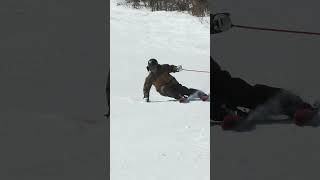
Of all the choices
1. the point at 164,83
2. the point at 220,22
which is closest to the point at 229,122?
the point at 220,22

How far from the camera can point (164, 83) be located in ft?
14.8

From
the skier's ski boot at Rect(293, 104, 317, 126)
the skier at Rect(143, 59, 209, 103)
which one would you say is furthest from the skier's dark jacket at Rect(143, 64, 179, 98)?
the skier's ski boot at Rect(293, 104, 317, 126)

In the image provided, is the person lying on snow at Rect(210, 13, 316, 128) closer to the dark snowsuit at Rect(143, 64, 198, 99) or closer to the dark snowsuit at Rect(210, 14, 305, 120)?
the dark snowsuit at Rect(210, 14, 305, 120)

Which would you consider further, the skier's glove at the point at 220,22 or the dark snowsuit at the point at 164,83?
the dark snowsuit at the point at 164,83

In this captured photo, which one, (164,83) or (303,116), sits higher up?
(164,83)

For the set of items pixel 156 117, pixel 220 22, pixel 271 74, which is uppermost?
pixel 220 22

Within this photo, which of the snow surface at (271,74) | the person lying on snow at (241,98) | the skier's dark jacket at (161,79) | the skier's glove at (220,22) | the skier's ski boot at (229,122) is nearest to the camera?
the snow surface at (271,74)

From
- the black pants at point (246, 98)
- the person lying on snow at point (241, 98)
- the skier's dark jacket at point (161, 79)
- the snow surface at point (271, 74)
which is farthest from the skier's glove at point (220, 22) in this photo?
the snow surface at point (271, 74)

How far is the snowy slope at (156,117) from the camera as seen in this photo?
3012mm
